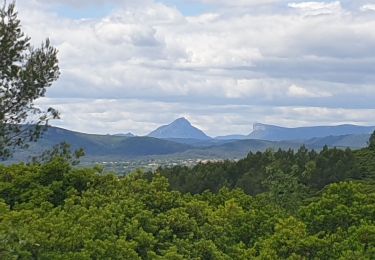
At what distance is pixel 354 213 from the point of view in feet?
85.9

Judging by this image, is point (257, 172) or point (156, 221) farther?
point (257, 172)

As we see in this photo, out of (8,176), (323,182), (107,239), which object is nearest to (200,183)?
(323,182)

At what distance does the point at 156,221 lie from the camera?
79.0ft

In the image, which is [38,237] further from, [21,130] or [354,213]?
[354,213]

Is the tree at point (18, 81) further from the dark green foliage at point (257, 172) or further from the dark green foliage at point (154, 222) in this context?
the dark green foliage at point (257, 172)

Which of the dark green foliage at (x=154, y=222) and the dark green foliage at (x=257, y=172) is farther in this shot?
the dark green foliage at (x=257, y=172)

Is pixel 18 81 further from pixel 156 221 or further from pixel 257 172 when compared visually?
pixel 257 172

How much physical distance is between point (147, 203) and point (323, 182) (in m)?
83.4

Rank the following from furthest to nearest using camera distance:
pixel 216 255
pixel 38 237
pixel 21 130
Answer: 1. pixel 21 130
2. pixel 216 255
3. pixel 38 237

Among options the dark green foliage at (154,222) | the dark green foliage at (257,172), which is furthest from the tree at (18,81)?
the dark green foliage at (257,172)

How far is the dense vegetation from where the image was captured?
2116 centimetres

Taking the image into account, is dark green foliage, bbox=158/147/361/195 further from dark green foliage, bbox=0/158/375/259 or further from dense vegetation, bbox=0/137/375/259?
dark green foliage, bbox=0/158/375/259

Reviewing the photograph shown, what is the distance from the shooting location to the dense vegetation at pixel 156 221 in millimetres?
21164

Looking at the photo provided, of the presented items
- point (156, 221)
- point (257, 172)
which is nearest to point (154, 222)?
point (156, 221)
